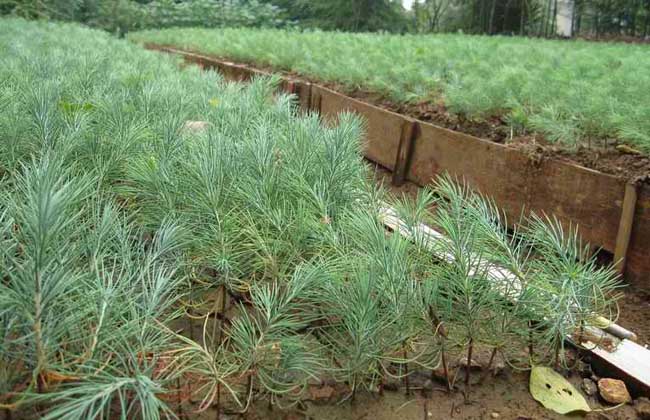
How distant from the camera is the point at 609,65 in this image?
5.53 metres

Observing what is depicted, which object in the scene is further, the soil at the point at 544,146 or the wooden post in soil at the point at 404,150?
the wooden post in soil at the point at 404,150

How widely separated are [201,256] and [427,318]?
19.9 inches

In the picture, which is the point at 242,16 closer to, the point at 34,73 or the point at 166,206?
the point at 34,73

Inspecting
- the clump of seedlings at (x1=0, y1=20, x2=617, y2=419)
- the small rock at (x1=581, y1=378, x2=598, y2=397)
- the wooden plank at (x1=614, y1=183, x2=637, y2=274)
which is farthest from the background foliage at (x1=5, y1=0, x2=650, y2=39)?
the small rock at (x1=581, y1=378, x2=598, y2=397)

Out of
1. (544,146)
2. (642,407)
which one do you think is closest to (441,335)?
(642,407)

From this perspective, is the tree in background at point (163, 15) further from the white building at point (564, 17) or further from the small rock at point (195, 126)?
the small rock at point (195, 126)

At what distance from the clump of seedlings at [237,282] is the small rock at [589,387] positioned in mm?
98

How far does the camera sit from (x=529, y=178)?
3498 millimetres

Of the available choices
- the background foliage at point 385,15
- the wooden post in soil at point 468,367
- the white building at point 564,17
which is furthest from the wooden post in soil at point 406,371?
the white building at point 564,17

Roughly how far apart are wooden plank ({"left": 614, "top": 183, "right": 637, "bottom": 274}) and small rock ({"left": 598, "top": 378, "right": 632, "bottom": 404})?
1.74 meters

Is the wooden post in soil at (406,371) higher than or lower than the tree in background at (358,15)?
lower

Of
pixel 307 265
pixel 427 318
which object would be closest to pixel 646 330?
pixel 427 318

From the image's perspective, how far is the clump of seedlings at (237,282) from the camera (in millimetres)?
893

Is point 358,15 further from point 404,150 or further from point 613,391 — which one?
point 613,391
